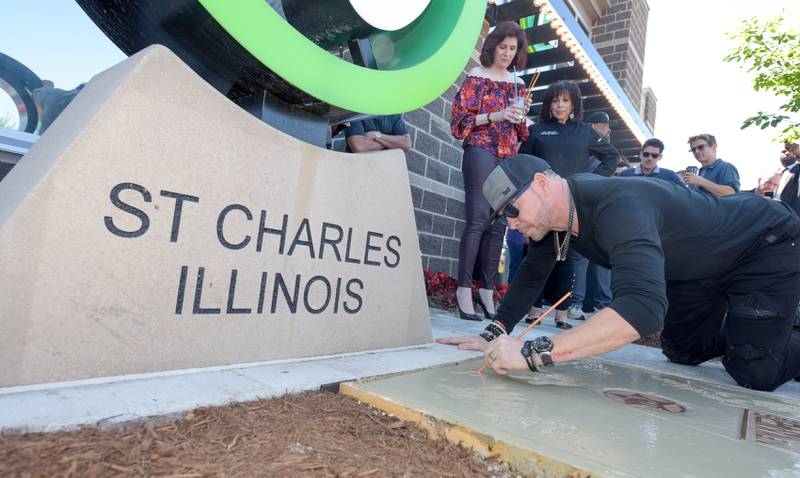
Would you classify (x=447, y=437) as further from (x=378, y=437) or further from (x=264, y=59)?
(x=264, y=59)

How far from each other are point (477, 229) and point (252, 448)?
2414 mm

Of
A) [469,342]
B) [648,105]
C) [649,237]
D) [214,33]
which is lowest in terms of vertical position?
[469,342]

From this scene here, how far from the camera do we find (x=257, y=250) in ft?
5.57

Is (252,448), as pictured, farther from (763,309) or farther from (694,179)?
(694,179)

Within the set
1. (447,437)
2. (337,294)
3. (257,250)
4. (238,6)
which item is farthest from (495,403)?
(238,6)

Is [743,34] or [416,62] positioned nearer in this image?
[416,62]

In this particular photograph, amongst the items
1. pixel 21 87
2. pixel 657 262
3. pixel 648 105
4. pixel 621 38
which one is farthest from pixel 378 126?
pixel 648 105

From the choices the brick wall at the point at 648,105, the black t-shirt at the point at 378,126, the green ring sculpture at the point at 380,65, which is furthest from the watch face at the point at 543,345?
the brick wall at the point at 648,105

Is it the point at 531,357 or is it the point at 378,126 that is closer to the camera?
the point at 531,357

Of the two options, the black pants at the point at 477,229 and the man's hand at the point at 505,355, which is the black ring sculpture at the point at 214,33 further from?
the black pants at the point at 477,229

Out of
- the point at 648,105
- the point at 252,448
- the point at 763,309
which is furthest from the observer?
the point at 648,105

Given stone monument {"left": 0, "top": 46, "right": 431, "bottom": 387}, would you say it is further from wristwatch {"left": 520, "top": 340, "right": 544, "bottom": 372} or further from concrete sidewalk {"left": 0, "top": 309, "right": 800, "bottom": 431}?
wristwatch {"left": 520, "top": 340, "right": 544, "bottom": 372}

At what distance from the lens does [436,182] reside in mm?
5191

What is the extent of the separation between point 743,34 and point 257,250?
28.6ft
